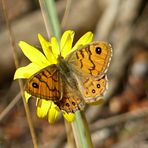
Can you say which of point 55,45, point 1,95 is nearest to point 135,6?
point 1,95

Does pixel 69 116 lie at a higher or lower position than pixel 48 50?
lower

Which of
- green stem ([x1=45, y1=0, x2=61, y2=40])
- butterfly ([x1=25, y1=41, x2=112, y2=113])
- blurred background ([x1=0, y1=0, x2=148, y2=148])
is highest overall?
green stem ([x1=45, y1=0, x2=61, y2=40])

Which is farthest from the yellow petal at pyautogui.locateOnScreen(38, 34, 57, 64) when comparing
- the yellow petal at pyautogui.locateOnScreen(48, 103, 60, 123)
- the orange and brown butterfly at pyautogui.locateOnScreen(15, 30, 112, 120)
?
the yellow petal at pyautogui.locateOnScreen(48, 103, 60, 123)

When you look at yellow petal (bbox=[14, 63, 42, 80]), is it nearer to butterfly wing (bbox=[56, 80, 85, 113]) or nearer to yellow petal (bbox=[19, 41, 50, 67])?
yellow petal (bbox=[19, 41, 50, 67])

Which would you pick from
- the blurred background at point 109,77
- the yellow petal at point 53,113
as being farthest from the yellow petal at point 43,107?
the blurred background at point 109,77

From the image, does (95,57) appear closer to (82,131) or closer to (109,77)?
(82,131)

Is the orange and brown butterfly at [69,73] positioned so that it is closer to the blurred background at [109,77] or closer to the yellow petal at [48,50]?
the yellow petal at [48,50]

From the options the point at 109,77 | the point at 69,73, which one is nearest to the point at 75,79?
the point at 69,73

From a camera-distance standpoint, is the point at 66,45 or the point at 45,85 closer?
the point at 45,85

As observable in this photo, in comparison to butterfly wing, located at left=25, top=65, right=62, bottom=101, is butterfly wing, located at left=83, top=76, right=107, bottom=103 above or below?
below
